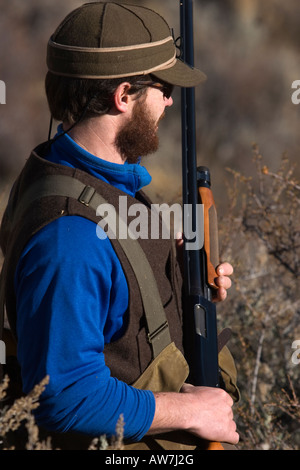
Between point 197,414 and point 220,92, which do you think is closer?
point 197,414

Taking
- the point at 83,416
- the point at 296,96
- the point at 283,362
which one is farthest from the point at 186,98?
the point at 296,96

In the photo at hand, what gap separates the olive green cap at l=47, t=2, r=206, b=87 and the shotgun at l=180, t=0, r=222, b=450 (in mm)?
346

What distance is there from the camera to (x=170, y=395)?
2033 millimetres

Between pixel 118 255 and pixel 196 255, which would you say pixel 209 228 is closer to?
pixel 196 255

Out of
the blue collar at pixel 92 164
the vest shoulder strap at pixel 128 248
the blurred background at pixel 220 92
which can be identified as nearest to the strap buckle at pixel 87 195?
the vest shoulder strap at pixel 128 248

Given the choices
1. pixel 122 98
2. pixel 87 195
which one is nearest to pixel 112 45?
pixel 122 98

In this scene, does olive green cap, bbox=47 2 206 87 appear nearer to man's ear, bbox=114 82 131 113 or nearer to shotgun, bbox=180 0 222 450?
man's ear, bbox=114 82 131 113

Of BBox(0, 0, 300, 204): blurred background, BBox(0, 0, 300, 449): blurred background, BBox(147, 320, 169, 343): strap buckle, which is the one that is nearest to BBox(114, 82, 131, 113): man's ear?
BBox(147, 320, 169, 343): strap buckle

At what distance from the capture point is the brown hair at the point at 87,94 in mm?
2148

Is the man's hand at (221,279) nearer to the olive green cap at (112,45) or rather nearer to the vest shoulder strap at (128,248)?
the vest shoulder strap at (128,248)

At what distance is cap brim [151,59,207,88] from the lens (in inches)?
86.4

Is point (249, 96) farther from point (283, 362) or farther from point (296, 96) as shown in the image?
point (283, 362)

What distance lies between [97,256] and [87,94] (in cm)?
54

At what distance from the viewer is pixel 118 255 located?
6.49 feet
